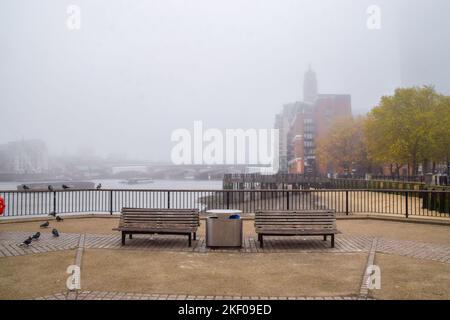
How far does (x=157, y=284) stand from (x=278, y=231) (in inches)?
170

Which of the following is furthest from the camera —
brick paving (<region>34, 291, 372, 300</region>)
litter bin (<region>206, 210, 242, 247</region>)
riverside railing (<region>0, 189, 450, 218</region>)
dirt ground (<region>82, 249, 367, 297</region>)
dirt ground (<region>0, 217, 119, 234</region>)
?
riverside railing (<region>0, 189, 450, 218</region>)

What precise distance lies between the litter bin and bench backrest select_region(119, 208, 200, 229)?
538mm

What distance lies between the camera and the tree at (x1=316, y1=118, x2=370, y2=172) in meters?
78.8

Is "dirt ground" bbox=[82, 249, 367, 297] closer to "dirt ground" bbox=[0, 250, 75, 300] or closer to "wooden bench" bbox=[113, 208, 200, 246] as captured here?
"dirt ground" bbox=[0, 250, 75, 300]

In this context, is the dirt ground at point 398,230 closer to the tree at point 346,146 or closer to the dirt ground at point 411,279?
the dirt ground at point 411,279

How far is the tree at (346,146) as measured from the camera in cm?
7875

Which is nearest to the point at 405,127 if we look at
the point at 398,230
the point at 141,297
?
the point at 398,230

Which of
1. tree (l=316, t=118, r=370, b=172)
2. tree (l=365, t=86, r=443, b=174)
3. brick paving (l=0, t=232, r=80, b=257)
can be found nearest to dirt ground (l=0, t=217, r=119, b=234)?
brick paving (l=0, t=232, r=80, b=257)

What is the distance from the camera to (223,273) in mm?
7945

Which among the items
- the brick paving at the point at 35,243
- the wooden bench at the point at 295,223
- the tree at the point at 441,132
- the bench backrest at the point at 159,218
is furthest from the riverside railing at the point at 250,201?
the tree at the point at 441,132
